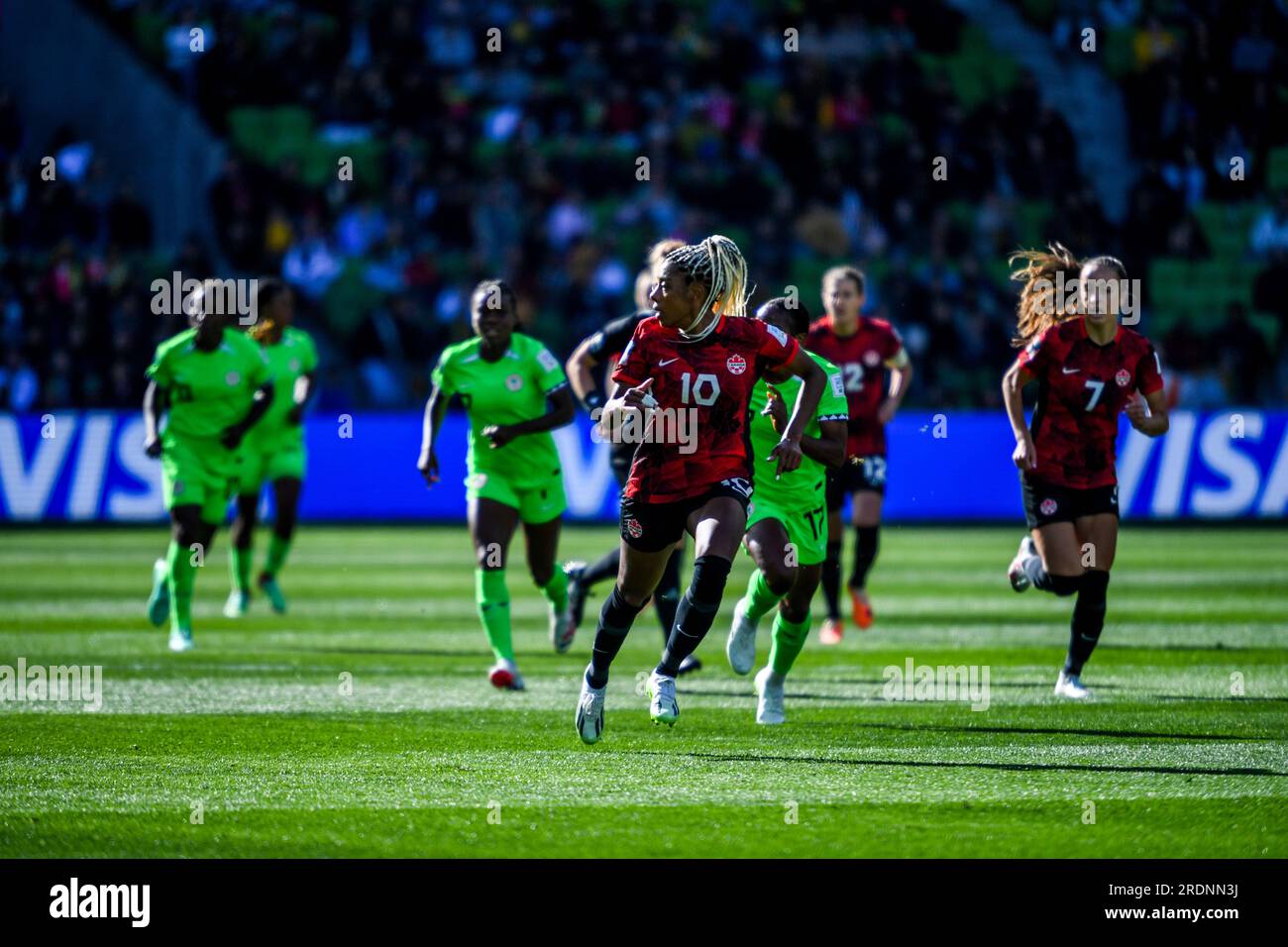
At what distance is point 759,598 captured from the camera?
30.2 feet

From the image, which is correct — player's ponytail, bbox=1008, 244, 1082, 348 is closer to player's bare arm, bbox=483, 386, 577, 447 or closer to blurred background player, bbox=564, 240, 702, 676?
blurred background player, bbox=564, 240, 702, 676

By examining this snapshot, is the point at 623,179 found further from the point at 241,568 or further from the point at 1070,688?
the point at 1070,688

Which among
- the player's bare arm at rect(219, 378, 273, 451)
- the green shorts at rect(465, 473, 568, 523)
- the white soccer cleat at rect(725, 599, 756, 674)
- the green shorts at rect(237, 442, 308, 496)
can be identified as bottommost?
the white soccer cleat at rect(725, 599, 756, 674)

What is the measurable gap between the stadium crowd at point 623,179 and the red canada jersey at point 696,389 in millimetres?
17735

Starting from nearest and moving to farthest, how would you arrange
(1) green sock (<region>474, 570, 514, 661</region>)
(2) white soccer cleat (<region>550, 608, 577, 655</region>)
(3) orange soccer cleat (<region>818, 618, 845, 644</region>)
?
(1) green sock (<region>474, 570, 514, 661</region>), (2) white soccer cleat (<region>550, 608, 577, 655</region>), (3) orange soccer cleat (<region>818, 618, 845, 644</region>)

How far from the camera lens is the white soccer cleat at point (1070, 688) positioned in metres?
9.95

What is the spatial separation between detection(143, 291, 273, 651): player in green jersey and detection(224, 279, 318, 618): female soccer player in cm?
222

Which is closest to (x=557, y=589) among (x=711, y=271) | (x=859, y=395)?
(x=859, y=395)

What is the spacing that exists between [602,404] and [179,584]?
11.1 feet

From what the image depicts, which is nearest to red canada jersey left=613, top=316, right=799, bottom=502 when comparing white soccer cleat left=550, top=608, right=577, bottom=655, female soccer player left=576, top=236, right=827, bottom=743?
female soccer player left=576, top=236, right=827, bottom=743

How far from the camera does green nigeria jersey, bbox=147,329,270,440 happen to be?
42.2 ft

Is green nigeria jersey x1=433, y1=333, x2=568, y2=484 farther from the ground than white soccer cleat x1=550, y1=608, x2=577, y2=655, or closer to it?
farther from the ground

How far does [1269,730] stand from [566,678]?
13.5 feet

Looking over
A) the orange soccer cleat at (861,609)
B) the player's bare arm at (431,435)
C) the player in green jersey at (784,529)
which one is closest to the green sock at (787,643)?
the player in green jersey at (784,529)
